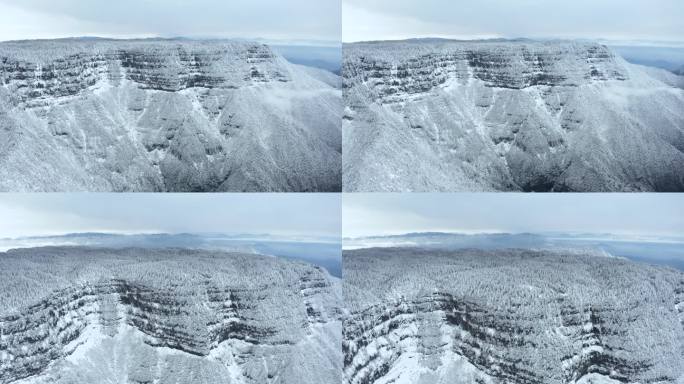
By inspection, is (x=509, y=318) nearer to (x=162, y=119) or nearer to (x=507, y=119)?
(x=507, y=119)

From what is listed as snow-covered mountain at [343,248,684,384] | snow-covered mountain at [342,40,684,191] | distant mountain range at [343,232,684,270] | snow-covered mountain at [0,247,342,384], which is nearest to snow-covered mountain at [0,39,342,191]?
snow-covered mountain at [342,40,684,191]

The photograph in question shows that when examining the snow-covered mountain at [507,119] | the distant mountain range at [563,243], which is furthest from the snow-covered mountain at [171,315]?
the snow-covered mountain at [507,119]

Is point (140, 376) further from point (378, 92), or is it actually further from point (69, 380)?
point (378, 92)

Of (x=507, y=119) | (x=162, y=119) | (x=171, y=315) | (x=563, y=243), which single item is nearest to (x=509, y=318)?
(x=563, y=243)

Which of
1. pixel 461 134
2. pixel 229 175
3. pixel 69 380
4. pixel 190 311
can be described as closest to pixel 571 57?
pixel 461 134

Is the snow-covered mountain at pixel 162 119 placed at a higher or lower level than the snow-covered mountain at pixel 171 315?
higher

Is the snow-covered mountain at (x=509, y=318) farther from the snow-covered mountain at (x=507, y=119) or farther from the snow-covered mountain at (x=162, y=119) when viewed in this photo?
the snow-covered mountain at (x=162, y=119)
